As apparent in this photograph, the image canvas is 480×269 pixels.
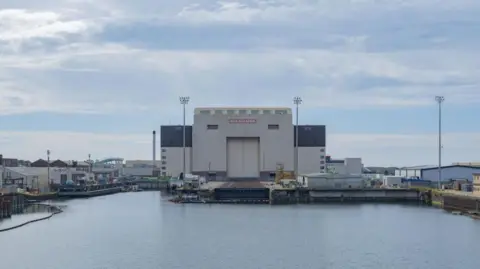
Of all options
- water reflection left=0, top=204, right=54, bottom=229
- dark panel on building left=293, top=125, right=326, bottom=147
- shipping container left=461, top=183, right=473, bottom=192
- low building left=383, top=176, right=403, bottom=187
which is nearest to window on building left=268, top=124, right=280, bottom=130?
dark panel on building left=293, top=125, right=326, bottom=147

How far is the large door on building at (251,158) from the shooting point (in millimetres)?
70375

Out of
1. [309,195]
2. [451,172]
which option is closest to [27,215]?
[309,195]

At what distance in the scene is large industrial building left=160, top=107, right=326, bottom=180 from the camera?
69250 mm

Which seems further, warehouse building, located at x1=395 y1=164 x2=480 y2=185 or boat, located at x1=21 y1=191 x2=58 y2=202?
warehouse building, located at x1=395 y1=164 x2=480 y2=185

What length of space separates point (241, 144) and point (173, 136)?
6340 millimetres

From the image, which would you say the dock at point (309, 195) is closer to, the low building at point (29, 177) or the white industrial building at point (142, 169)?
the low building at point (29, 177)

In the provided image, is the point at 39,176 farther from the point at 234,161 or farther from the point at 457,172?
the point at 457,172

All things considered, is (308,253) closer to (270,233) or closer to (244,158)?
(270,233)

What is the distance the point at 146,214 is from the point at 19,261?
16.7m

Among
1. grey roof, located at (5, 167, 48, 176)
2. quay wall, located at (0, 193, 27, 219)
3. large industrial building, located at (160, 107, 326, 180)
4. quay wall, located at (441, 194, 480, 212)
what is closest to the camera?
quay wall, located at (0, 193, 27, 219)

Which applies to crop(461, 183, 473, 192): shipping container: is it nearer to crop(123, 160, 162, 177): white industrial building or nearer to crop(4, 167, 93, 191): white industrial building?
crop(4, 167, 93, 191): white industrial building

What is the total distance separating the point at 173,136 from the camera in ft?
232

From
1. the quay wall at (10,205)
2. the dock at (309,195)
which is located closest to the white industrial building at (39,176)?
the dock at (309,195)

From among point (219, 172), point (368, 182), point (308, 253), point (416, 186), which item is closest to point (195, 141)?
point (219, 172)
